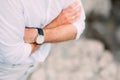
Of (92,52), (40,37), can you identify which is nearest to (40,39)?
(40,37)

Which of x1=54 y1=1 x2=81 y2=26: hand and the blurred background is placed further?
the blurred background

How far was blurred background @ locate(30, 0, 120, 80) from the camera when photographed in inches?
64.0

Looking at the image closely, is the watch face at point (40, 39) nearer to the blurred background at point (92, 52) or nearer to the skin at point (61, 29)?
the skin at point (61, 29)

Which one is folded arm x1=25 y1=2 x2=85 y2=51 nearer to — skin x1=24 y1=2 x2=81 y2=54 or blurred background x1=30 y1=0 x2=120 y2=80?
skin x1=24 y1=2 x2=81 y2=54

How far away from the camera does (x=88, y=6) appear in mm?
1919

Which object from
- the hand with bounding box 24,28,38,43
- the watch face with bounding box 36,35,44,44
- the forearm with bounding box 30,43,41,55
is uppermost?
the hand with bounding box 24,28,38,43

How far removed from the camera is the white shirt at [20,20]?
520mm

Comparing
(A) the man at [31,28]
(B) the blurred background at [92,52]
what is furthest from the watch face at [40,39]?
(B) the blurred background at [92,52]

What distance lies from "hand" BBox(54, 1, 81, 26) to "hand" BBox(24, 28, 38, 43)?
0.18 ft

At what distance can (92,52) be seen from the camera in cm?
178

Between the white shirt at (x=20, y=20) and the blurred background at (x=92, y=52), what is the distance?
79cm

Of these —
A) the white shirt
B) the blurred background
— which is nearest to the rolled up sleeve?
the white shirt

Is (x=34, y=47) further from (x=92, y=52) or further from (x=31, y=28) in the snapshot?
A: (x=92, y=52)

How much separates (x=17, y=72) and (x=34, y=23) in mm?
141
